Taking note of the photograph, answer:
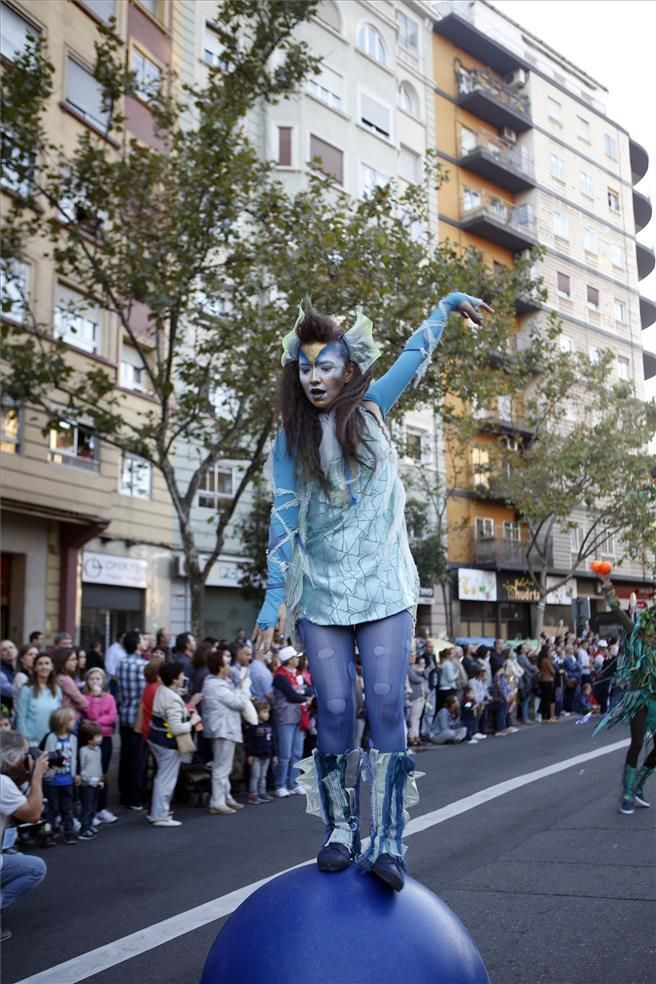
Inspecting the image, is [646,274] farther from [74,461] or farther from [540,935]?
[540,935]

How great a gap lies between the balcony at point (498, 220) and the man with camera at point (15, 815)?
3297 centimetres

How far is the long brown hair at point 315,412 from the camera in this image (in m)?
3.65

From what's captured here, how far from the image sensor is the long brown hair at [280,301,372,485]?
12.0 ft

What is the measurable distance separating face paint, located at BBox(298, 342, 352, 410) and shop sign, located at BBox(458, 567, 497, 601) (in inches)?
1193

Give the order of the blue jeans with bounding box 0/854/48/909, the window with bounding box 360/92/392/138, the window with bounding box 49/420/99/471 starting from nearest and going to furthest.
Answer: the blue jeans with bounding box 0/854/48/909, the window with bounding box 49/420/99/471, the window with bounding box 360/92/392/138

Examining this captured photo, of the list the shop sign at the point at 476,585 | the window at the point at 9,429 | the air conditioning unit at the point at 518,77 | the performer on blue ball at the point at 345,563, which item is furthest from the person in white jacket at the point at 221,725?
the air conditioning unit at the point at 518,77

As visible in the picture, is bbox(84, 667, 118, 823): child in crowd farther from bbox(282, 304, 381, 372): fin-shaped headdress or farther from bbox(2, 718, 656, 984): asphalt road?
bbox(282, 304, 381, 372): fin-shaped headdress

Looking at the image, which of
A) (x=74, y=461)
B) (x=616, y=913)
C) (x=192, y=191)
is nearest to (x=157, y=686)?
(x=616, y=913)

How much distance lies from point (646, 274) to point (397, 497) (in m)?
50.0

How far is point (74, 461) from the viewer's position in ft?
62.7

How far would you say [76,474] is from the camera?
61.6ft

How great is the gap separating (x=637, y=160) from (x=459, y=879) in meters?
49.6

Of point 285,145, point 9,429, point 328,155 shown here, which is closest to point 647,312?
point 328,155

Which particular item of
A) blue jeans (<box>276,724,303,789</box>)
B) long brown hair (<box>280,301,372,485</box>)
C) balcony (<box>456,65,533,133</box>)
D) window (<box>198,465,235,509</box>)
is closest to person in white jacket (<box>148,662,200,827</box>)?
blue jeans (<box>276,724,303,789</box>)
